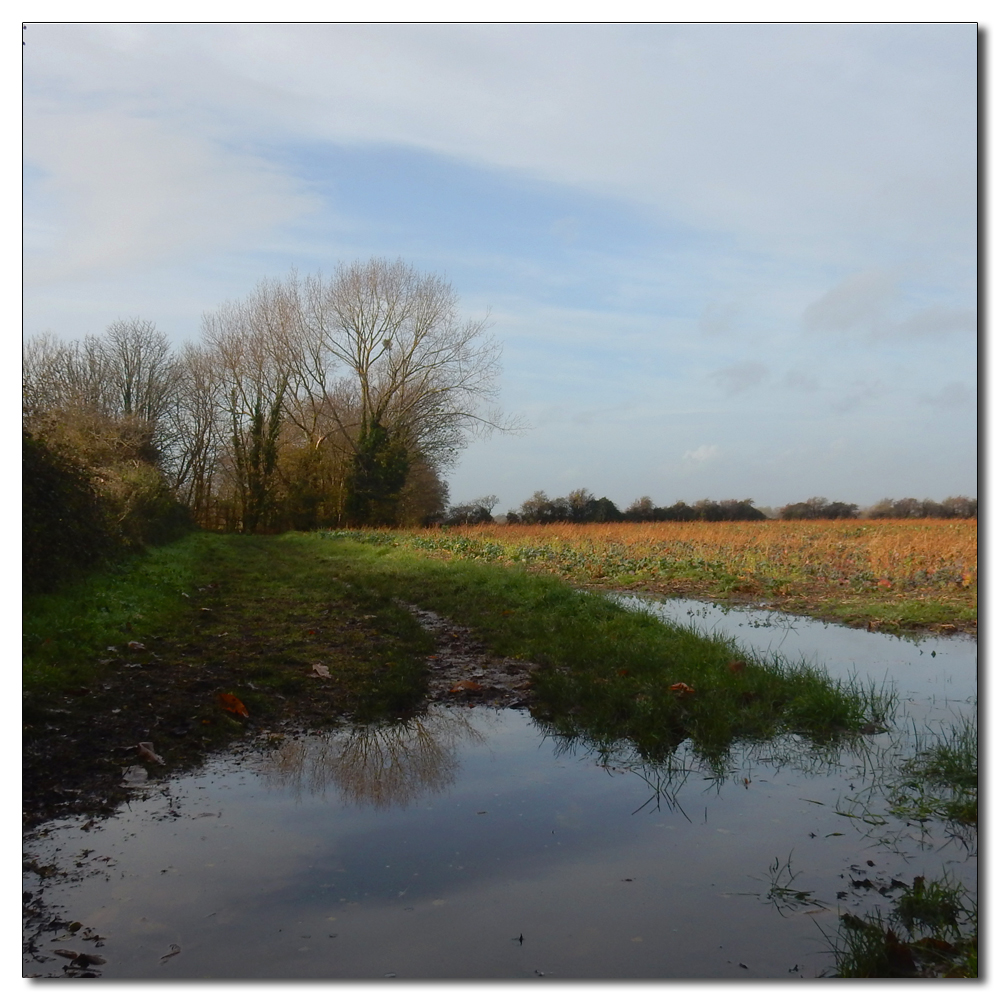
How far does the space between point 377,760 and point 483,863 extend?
1060 mm

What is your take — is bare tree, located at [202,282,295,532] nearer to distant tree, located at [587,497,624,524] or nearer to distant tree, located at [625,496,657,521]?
distant tree, located at [587,497,624,524]

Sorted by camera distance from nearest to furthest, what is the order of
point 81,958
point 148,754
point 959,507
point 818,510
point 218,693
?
point 81,958 → point 148,754 → point 959,507 → point 218,693 → point 818,510

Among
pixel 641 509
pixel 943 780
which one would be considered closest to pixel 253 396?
pixel 641 509

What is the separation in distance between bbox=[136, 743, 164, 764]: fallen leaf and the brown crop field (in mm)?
2050

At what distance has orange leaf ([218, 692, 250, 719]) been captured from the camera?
13.3 ft

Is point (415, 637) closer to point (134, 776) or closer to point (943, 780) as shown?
point (134, 776)

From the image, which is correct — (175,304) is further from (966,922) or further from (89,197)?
(966,922)

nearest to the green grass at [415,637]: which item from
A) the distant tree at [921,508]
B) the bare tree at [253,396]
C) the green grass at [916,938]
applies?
the bare tree at [253,396]

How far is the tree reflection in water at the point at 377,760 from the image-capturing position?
3.25 metres

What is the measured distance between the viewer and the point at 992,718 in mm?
3283

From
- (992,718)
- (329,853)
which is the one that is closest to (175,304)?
(329,853)

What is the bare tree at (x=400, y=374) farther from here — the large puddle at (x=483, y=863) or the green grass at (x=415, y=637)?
the large puddle at (x=483, y=863)

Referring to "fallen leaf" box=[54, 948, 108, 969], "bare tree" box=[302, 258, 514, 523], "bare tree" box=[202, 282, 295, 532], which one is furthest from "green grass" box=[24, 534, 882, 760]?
"fallen leaf" box=[54, 948, 108, 969]

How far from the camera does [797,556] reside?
18.5 feet
